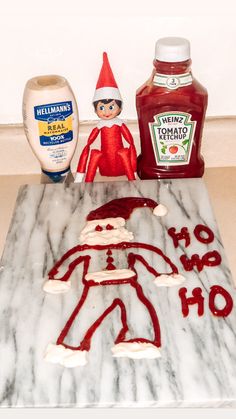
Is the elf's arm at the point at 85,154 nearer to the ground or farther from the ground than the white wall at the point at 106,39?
nearer to the ground

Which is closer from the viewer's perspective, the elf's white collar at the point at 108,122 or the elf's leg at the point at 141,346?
the elf's leg at the point at 141,346

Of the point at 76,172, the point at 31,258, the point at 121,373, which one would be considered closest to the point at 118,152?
the point at 76,172

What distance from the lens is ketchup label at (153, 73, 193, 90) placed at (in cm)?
104

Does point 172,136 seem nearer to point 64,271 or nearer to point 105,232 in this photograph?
point 105,232

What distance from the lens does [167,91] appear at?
3.45ft

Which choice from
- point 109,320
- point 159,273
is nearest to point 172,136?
point 159,273

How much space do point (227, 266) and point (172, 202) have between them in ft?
0.64

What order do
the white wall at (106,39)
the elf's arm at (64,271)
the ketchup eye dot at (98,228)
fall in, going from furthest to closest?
the white wall at (106,39), the ketchup eye dot at (98,228), the elf's arm at (64,271)

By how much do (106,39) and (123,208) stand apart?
34 cm

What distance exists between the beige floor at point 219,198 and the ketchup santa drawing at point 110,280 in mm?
119

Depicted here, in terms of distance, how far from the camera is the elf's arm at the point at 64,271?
87 centimetres

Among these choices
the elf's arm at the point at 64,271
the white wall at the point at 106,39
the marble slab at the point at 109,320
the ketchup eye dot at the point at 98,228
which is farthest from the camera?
the white wall at the point at 106,39

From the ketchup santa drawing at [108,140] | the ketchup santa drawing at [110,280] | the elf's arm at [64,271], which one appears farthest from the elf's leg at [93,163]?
the elf's arm at [64,271]

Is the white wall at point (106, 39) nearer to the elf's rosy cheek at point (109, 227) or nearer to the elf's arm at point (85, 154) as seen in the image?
the elf's arm at point (85, 154)
